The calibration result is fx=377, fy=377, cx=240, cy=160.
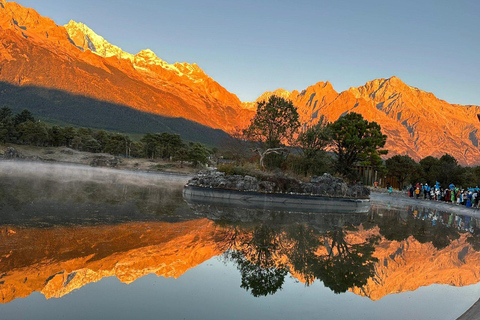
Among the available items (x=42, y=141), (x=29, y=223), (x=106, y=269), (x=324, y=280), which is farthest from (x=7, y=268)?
(x=42, y=141)

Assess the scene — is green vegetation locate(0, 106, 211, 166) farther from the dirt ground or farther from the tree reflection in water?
the tree reflection in water

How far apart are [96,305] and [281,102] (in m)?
36.3

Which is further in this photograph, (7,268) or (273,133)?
(273,133)

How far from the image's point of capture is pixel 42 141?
374ft

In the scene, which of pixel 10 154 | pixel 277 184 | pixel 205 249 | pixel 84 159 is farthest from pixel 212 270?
pixel 84 159

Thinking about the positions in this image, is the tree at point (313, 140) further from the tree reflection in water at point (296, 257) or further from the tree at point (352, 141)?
the tree reflection in water at point (296, 257)

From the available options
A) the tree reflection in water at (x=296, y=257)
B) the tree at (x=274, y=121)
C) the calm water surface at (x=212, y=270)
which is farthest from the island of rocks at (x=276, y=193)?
the tree reflection in water at (x=296, y=257)

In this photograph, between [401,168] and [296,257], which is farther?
[401,168]

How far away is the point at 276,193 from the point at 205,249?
18.0 metres

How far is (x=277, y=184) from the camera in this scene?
1254 inches

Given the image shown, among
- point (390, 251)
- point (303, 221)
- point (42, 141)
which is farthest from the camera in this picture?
point (42, 141)

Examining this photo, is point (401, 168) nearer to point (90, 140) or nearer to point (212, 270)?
point (212, 270)

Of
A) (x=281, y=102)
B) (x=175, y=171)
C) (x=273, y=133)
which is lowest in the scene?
(x=175, y=171)

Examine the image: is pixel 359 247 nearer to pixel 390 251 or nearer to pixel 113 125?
pixel 390 251
